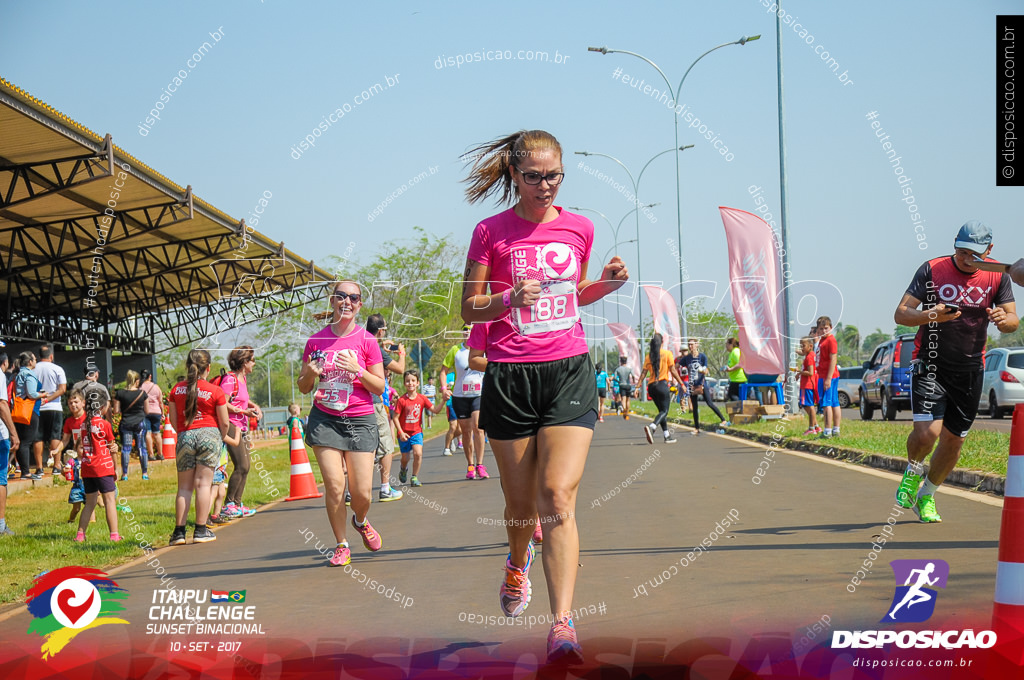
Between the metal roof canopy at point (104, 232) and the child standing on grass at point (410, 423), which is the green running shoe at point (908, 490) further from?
the metal roof canopy at point (104, 232)

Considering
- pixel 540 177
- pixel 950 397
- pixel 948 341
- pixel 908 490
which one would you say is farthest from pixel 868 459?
pixel 540 177

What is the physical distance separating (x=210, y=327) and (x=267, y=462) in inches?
740

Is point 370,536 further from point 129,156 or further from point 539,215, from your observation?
point 129,156

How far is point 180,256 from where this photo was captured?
25547mm

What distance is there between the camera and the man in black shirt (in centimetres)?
668

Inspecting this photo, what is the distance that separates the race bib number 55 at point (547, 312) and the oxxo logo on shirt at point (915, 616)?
1.68m

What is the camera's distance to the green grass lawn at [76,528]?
7570 millimetres

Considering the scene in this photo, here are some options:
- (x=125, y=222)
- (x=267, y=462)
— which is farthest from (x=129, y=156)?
(x=267, y=462)

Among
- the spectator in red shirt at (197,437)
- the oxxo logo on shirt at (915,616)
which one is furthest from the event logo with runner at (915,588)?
the spectator in red shirt at (197,437)

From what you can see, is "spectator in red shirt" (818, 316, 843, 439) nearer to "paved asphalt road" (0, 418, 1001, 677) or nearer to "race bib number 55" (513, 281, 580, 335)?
"paved asphalt road" (0, 418, 1001, 677)

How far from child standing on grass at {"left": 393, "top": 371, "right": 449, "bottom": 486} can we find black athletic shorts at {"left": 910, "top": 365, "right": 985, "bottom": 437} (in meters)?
6.32

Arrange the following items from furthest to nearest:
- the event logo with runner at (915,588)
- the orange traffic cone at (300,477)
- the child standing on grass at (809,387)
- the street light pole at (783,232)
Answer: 1. the street light pole at (783,232)
2. the child standing on grass at (809,387)
3. the orange traffic cone at (300,477)
4. the event logo with runner at (915,588)

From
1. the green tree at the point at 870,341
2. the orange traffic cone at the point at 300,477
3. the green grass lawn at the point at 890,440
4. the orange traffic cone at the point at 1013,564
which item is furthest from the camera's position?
the green tree at the point at 870,341

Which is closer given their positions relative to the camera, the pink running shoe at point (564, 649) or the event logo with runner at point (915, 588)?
the pink running shoe at point (564, 649)
